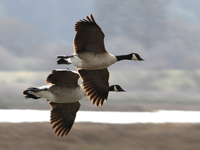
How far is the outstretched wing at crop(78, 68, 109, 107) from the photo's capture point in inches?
472

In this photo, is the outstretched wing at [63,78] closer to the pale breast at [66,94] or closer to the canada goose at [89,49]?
the pale breast at [66,94]

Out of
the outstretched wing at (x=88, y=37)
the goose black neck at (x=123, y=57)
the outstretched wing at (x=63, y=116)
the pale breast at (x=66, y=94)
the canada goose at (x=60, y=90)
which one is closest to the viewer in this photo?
the outstretched wing at (x=88, y=37)

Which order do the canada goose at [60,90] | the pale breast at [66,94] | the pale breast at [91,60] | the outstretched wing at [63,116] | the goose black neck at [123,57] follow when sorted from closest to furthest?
the pale breast at [91,60]
the goose black neck at [123,57]
the canada goose at [60,90]
the pale breast at [66,94]
the outstretched wing at [63,116]

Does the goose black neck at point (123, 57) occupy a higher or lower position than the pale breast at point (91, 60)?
higher

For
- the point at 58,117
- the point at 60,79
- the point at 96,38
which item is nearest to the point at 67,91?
the point at 60,79

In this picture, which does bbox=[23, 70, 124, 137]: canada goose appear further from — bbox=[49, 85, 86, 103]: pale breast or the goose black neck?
the goose black neck

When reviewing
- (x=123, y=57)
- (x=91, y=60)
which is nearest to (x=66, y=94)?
(x=91, y=60)

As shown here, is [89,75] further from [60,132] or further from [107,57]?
[60,132]

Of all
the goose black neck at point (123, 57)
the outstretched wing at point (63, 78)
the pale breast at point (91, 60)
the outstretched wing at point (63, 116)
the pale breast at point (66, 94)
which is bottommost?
the outstretched wing at point (63, 116)

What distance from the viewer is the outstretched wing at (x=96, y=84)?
12.0 metres

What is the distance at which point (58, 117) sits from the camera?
13.0m

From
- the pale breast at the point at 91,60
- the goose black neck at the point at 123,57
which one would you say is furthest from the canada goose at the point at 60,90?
the goose black neck at the point at 123,57

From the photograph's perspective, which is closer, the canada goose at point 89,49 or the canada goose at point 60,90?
the canada goose at point 89,49

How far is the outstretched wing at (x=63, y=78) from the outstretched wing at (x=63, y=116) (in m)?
1.16
